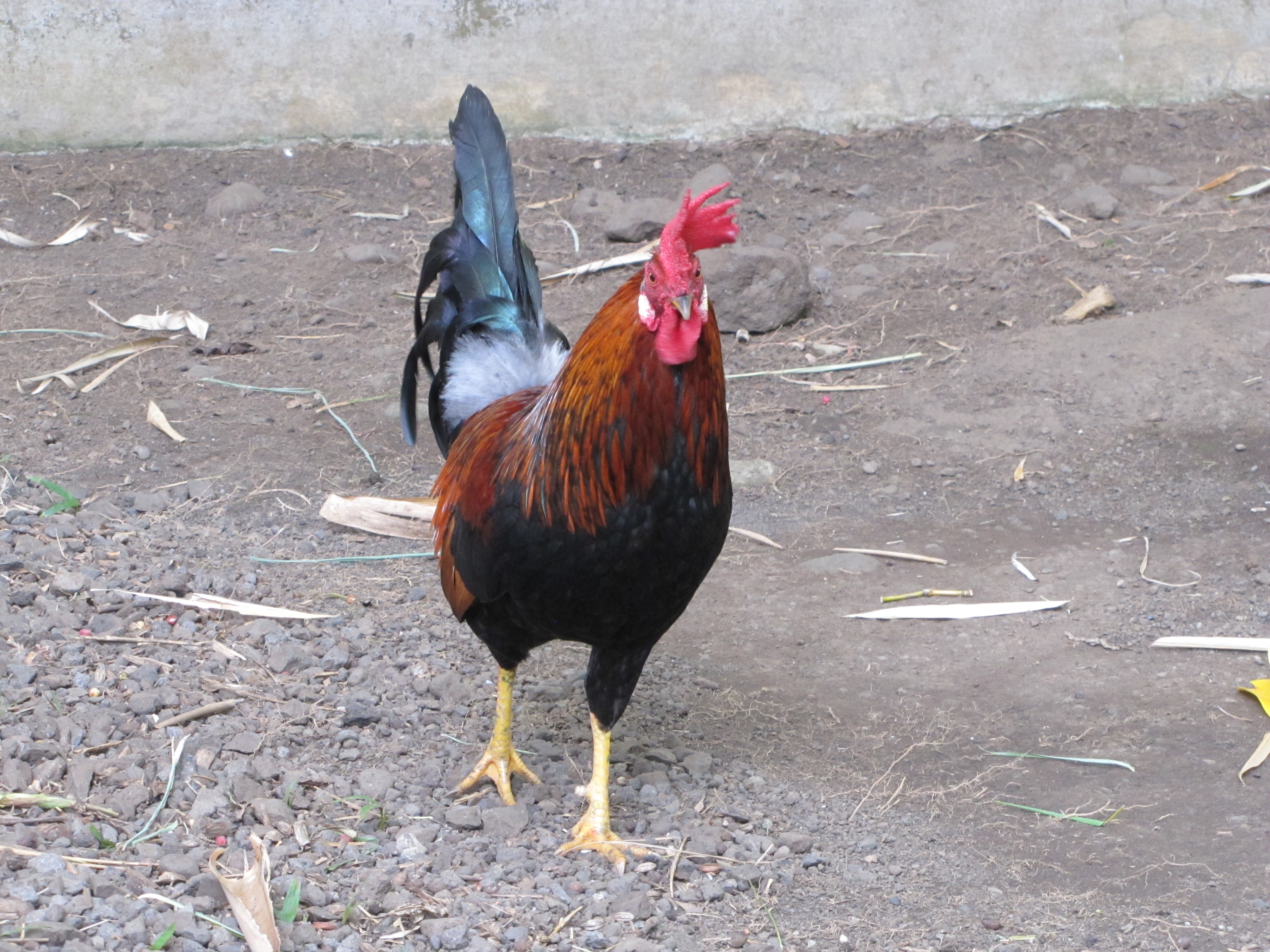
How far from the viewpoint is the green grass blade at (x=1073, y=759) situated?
395cm

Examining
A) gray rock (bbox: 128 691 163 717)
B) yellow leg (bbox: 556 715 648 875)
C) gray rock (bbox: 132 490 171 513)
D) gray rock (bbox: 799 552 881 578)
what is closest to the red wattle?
yellow leg (bbox: 556 715 648 875)

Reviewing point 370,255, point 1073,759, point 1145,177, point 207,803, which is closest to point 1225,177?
point 1145,177

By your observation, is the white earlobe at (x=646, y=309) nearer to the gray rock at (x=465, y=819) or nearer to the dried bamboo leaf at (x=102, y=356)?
the gray rock at (x=465, y=819)

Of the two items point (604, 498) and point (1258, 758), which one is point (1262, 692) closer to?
point (1258, 758)

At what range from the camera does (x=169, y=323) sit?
718cm

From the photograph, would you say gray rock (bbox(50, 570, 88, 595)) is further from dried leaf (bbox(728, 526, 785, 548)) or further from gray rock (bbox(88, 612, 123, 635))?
dried leaf (bbox(728, 526, 785, 548))

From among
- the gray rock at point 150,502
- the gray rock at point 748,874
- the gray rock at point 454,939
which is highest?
the gray rock at point 454,939

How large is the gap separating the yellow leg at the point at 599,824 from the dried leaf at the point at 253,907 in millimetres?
964

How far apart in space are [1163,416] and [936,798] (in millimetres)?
3327

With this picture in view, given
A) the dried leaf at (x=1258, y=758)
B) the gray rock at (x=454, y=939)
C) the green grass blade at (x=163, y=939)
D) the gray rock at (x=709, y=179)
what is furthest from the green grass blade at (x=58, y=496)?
the gray rock at (x=709, y=179)

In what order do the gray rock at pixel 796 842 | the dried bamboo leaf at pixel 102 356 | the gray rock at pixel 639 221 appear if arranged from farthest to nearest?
1. the gray rock at pixel 639 221
2. the dried bamboo leaf at pixel 102 356
3. the gray rock at pixel 796 842

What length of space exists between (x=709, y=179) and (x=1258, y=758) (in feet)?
18.9

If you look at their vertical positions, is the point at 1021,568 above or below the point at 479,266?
below

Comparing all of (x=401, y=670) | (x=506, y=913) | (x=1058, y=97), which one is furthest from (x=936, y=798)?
(x=1058, y=97)
